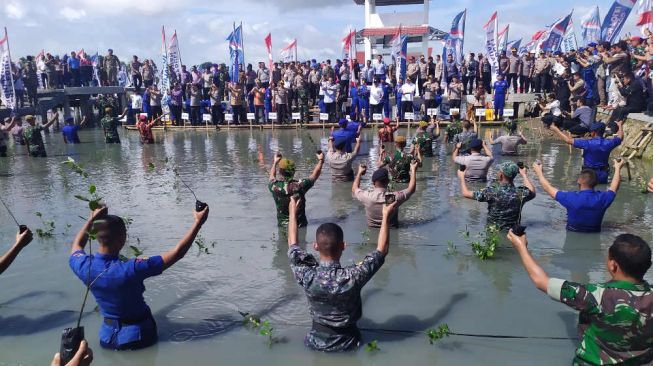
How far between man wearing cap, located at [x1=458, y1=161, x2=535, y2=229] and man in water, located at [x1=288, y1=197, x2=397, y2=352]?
12.6ft

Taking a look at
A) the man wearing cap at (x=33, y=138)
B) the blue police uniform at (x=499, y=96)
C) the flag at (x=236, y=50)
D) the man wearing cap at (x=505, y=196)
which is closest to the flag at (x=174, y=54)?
the flag at (x=236, y=50)

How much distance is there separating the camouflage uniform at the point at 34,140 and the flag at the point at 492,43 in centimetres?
1812

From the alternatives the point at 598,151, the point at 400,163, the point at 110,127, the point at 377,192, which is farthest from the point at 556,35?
the point at 377,192

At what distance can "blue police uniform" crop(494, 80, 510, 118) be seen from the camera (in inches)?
887

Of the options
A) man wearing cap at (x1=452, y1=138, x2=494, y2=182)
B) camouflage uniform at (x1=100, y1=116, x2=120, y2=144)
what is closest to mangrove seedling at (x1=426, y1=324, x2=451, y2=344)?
man wearing cap at (x1=452, y1=138, x2=494, y2=182)

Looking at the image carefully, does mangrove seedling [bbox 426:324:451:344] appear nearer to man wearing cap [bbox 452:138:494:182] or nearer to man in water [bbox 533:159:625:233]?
man in water [bbox 533:159:625:233]

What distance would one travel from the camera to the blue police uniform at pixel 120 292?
490cm

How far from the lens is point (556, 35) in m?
26.8

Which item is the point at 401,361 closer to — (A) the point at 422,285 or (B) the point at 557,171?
(A) the point at 422,285

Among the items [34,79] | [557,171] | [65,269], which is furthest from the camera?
[34,79]

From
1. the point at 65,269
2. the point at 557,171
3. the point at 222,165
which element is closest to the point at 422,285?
the point at 65,269

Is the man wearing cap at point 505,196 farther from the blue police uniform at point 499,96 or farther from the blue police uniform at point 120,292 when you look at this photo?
the blue police uniform at point 499,96

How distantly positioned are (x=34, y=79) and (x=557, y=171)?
2659cm

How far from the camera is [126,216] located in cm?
1070
